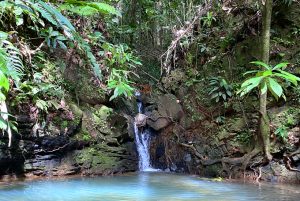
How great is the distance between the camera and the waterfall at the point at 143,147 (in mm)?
9305

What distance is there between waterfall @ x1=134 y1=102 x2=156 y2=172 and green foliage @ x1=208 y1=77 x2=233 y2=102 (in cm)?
219

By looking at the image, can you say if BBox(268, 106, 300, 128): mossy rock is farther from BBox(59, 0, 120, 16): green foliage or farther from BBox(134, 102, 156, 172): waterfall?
BBox(59, 0, 120, 16): green foliage

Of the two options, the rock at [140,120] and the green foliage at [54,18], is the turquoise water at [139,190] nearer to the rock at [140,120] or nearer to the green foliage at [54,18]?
the rock at [140,120]

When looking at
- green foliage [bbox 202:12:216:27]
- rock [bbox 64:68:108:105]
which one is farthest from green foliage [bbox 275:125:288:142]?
rock [bbox 64:68:108:105]

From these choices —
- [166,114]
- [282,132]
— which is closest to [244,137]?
[282,132]

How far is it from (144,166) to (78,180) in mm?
2491

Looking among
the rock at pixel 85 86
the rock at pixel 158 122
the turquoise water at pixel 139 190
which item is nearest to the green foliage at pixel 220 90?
the rock at pixel 158 122

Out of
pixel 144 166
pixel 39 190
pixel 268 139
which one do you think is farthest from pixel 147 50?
pixel 39 190

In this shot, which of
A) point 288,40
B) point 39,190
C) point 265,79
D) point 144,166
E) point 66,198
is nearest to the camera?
point 265,79

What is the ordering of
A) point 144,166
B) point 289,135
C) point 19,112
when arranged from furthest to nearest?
point 144,166 < point 289,135 < point 19,112

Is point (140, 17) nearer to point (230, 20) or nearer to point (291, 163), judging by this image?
point (230, 20)

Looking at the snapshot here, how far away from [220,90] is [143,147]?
258 centimetres

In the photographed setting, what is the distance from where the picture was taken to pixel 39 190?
593cm

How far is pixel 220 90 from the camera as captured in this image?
8.68 metres
